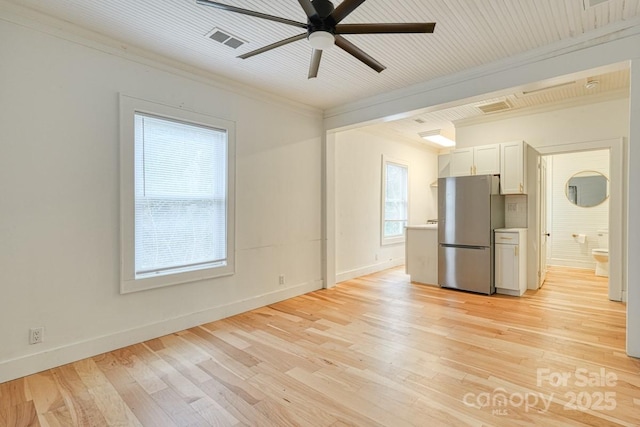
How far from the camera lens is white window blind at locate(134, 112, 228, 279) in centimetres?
309

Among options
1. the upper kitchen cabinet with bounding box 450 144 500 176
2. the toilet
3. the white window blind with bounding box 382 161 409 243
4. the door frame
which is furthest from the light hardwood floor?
the white window blind with bounding box 382 161 409 243

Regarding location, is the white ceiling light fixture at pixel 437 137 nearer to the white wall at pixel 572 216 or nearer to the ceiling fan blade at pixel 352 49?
the white wall at pixel 572 216

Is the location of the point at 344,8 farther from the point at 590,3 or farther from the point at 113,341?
the point at 113,341

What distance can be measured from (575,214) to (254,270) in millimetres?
6456

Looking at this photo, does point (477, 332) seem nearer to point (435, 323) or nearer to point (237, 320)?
point (435, 323)

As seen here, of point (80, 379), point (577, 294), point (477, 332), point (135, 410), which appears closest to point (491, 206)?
point (577, 294)

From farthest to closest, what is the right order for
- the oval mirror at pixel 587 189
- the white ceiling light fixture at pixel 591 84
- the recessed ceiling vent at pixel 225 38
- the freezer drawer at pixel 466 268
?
the oval mirror at pixel 587 189 → the freezer drawer at pixel 466 268 → the white ceiling light fixture at pixel 591 84 → the recessed ceiling vent at pixel 225 38

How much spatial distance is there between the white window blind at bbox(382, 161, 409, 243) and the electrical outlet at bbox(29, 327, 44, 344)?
5.27m

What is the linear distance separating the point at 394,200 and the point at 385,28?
5064 millimetres

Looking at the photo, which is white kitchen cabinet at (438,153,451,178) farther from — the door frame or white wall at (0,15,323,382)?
→ white wall at (0,15,323,382)

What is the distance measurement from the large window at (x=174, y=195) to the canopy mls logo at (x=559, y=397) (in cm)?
283

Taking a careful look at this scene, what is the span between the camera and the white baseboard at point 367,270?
5.54 metres

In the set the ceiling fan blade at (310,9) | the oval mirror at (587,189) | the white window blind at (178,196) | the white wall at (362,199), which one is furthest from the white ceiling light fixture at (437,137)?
the ceiling fan blade at (310,9)

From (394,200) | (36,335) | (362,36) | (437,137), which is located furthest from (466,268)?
(36,335)
